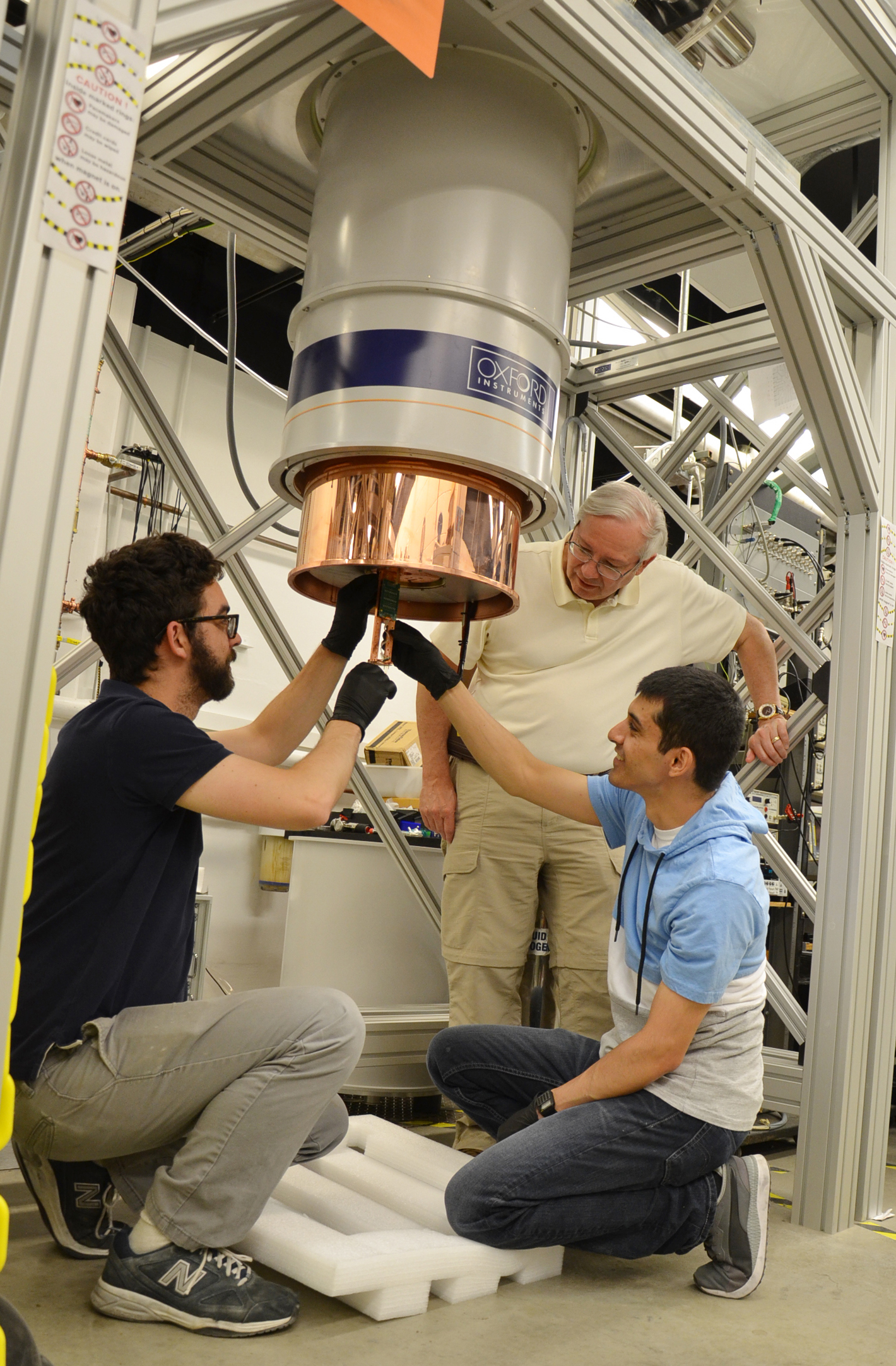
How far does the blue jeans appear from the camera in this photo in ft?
6.26

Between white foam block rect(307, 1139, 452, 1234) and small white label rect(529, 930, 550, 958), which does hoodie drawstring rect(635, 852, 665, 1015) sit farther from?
small white label rect(529, 930, 550, 958)

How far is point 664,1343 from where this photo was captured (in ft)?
5.70

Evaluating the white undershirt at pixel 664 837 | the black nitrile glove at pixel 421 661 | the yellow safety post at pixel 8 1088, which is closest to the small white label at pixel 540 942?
the white undershirt at pixel 664 837

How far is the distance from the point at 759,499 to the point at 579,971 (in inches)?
175

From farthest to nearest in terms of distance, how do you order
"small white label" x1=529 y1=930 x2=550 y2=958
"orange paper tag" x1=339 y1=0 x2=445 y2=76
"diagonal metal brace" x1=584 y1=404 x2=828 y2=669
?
"diagonal metal brace" x1=584 y1=404 x2=828 y2=669, "small white label" x1=529 y1=930 x2=550 y2=958, "orange paper tag" x1=339 y1=0 x2=445 y2=76

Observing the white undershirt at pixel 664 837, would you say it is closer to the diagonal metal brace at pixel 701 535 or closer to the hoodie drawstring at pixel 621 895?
the hoodie drawstring at pixel 621 895

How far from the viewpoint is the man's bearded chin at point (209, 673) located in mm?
1931

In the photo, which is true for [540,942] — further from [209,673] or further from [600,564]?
[209,673]

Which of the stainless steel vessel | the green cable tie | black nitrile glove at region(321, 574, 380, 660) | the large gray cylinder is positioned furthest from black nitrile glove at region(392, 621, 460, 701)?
the green cable tie

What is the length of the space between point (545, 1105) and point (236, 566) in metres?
1.75

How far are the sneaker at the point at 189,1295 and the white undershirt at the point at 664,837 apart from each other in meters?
1.01

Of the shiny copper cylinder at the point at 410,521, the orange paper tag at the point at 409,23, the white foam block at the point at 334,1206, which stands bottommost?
the white foam block at the point at 334,1206

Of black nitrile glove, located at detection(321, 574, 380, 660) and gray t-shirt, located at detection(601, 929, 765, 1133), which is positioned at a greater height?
black nitrile glove, located at detection(321, 574, 380, 660)

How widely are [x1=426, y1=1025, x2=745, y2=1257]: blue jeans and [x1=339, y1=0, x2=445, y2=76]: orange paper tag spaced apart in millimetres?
1705
